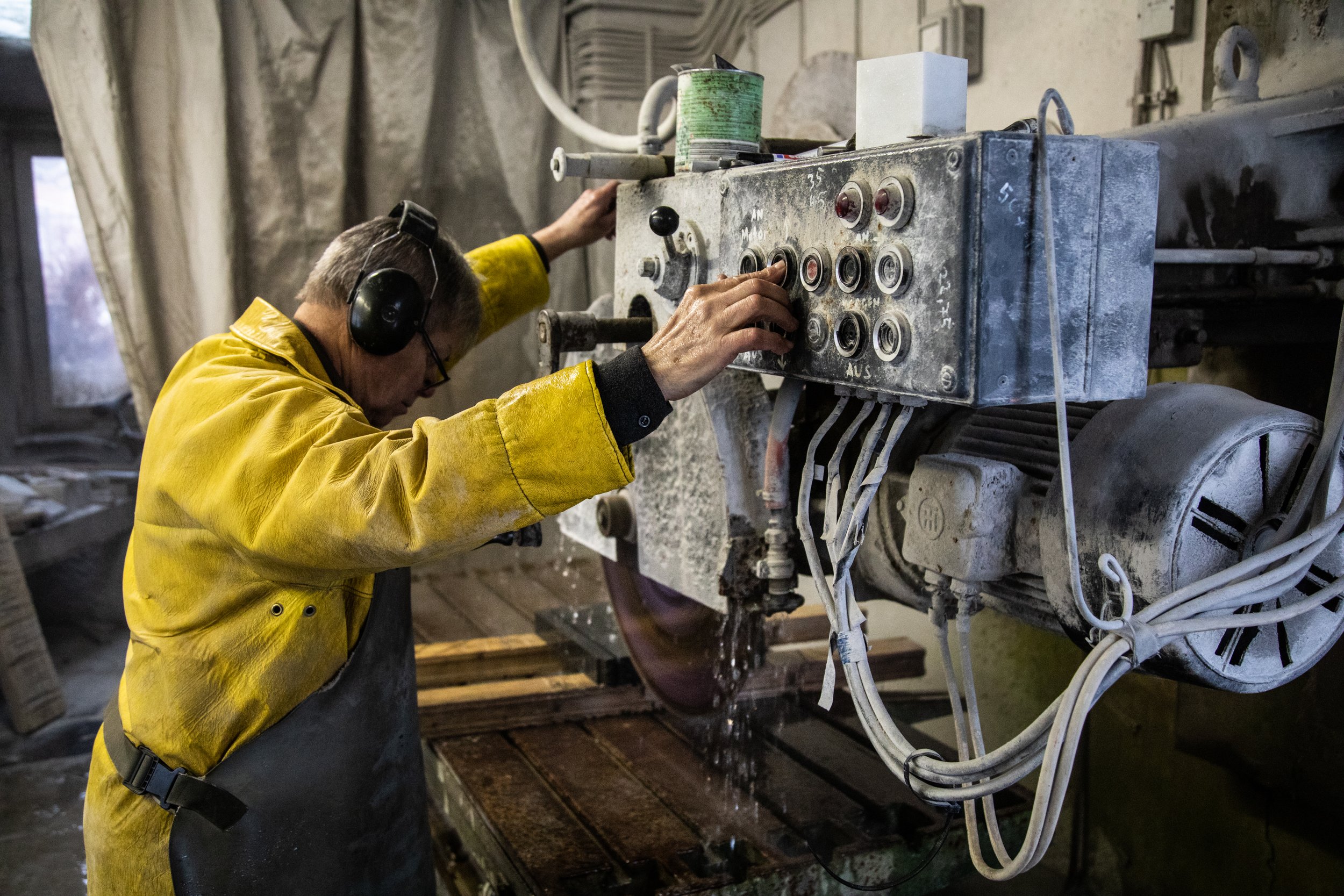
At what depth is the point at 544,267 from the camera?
2.31 m

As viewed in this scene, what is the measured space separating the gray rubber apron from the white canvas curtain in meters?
2.48

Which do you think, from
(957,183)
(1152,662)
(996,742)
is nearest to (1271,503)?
(1152,662)

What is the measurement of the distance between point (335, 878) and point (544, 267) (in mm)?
1292

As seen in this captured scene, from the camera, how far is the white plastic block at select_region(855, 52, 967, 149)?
119cm

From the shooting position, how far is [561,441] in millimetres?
1202

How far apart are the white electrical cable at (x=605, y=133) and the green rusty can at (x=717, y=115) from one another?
207 millimetres

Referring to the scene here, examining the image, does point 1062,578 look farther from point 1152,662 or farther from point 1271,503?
point 1271,503

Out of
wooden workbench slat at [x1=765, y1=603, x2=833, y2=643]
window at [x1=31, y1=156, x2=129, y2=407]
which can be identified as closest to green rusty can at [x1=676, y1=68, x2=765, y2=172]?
wooden workbench slat at [x1=765, y1=603, x2=833, y2=643]

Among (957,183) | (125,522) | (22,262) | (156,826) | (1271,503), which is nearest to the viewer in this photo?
(957,183)

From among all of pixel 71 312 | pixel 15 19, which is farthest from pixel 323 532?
pixel 71 312

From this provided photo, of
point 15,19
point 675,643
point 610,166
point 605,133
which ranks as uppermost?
point 15,19

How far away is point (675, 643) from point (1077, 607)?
130 cm

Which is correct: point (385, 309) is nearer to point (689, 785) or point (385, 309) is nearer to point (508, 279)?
point (508, 279)

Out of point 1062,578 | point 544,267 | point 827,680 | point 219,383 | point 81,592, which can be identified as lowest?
point 81,592
